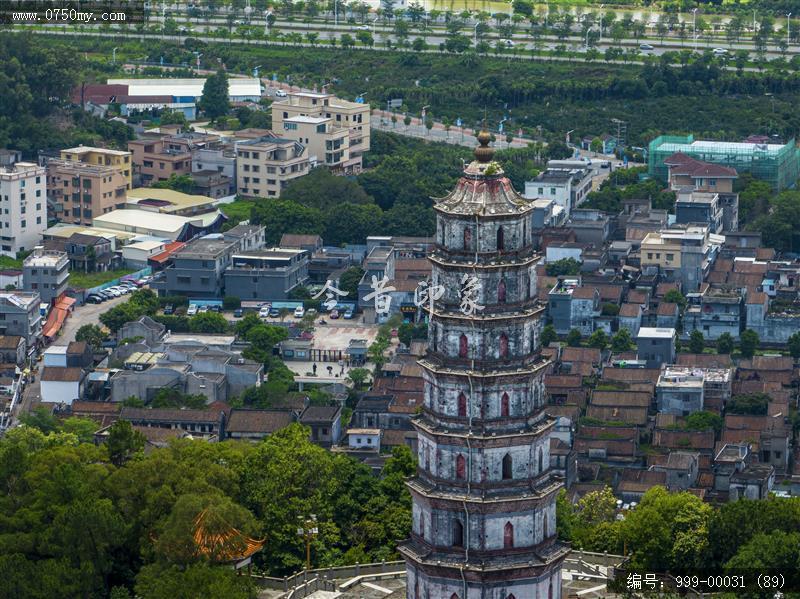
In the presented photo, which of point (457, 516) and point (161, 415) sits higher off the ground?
point (457, 516)

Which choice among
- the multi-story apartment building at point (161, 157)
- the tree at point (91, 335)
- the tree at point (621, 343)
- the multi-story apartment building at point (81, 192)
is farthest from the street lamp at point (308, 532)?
the multi-story apartment building at point (161, 157)

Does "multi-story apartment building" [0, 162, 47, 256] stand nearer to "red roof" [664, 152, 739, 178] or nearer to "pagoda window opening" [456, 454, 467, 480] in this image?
"red roof" [664, 152, 739, 178]

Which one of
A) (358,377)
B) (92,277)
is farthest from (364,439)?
(92,277)

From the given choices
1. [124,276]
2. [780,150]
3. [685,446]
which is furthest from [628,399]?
[780,150]

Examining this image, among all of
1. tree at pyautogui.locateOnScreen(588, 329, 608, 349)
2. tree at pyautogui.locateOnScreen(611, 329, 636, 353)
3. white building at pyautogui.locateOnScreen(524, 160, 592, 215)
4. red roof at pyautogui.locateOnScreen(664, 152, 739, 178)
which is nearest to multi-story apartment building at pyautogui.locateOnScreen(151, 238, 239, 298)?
tree at pyautogui.locateOnScreen(588, 329, 608, 349)

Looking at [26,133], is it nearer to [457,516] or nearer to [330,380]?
[330,380]

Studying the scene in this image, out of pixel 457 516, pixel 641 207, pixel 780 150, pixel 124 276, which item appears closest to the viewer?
pixel 457 516

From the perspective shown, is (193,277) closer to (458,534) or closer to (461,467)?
(458,534)
